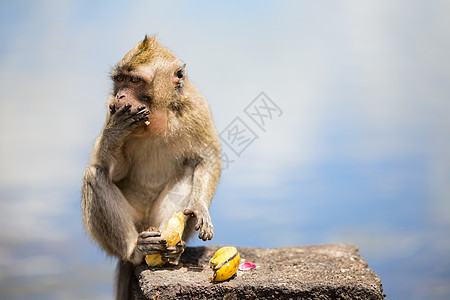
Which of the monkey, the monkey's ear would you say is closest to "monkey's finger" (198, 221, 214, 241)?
the monkey

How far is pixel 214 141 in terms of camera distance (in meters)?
6.75

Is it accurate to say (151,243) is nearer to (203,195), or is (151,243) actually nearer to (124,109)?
(203,195)

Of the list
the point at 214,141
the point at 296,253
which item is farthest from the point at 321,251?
the point at 214,141

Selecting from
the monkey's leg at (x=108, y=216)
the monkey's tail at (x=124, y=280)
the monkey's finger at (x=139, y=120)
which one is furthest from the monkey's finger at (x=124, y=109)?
the monkey's tail at (x=124, y=280)

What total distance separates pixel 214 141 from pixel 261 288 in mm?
2066

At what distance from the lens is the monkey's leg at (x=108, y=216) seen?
619cm

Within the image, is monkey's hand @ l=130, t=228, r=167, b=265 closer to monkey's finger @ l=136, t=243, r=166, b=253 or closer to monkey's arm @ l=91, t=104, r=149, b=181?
monkey's finger @ l=136, t=243, r=166, b=253

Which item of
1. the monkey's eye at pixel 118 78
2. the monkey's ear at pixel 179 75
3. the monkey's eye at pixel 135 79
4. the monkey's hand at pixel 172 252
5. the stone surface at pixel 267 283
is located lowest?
the stone surface at pixel 267 283

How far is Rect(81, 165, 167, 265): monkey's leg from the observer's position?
244 inches

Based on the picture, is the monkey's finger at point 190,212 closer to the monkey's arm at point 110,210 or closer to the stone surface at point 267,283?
the monkey's arm at point 110,210

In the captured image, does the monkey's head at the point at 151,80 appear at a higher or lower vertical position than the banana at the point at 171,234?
higher

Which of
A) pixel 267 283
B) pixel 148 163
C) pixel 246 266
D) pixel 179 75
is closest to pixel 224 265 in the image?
pixel 267 283

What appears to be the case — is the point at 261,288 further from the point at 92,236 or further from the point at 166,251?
the point at 92,236

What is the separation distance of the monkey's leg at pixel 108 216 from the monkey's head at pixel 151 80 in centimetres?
77
